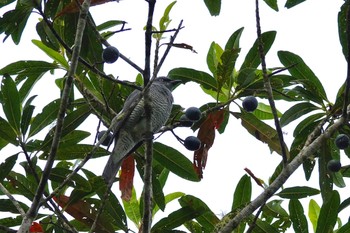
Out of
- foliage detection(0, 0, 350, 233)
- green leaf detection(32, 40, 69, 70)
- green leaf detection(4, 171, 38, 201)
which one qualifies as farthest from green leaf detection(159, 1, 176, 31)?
green leaf detection(4, 171, 38, 201)

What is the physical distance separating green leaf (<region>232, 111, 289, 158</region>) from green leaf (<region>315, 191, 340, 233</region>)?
22.4 inches

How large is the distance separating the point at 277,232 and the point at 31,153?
5.74 ft

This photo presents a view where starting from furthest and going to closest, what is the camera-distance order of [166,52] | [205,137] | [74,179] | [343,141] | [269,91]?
1. [205,137]
2. [343,141]
3. [74,179]
4. [269,91]
5. [166,52]

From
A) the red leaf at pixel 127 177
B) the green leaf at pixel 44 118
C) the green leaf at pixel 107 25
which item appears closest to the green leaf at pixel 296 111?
the red leaf at pixel 127 177

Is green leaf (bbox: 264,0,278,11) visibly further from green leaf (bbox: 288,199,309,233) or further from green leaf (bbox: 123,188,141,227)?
green leaf (bbox: 123,188,141,227)

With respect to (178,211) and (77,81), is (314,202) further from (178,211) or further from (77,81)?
(77,81)

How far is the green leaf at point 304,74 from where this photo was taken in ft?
14.9

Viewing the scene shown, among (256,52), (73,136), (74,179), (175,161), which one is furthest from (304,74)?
(74,179)

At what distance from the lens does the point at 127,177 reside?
180 inches

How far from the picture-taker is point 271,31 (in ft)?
15.0

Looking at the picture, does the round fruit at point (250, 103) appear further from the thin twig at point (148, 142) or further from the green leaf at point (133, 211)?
the green leaf at point (133, 211)

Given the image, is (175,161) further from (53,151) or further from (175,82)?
(53,151)

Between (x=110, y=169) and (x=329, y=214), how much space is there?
148 cm

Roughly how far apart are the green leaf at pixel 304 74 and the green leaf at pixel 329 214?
2.43ft
